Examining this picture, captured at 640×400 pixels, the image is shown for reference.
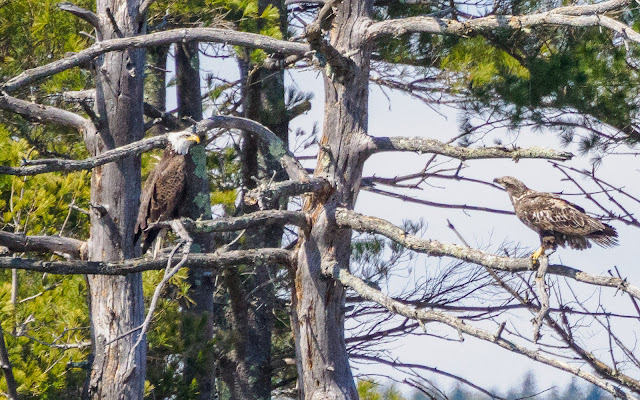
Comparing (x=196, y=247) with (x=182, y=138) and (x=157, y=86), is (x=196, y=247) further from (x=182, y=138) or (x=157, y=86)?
(x=182, y=138)

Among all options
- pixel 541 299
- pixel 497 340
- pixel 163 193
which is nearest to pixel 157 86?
pixel 163 193

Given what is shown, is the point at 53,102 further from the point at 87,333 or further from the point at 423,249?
the point at 423,249

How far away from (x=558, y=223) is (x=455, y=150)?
0.79 m

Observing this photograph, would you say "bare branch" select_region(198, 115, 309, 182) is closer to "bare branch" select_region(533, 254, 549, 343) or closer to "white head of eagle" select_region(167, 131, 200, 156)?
"white head of eagle" select_region(167, 131, 200, 156)

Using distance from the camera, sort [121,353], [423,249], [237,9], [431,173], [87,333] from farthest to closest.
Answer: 1. [431,173]
2. [237,9]
3. [87,333]
4. [121,353]
5. [423,249]

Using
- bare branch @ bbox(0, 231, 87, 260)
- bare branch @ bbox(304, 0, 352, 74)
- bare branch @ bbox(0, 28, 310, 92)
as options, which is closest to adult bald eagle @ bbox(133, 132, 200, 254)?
bare branch @ bbox(0, 231, 87, 260)

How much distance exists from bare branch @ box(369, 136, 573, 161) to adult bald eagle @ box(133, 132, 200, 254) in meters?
1.54

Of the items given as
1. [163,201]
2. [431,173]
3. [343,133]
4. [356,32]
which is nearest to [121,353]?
[163,201]

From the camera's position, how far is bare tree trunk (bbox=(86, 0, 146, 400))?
239 inches

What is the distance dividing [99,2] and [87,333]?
2.73m

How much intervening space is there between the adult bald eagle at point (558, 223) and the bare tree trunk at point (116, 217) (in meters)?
2.69

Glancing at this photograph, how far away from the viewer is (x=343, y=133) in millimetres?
5730

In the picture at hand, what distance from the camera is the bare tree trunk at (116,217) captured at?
19.9 ft

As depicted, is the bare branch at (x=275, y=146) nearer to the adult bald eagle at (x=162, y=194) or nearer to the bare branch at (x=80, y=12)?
the adult bald eagle at (x=162, y=194)
